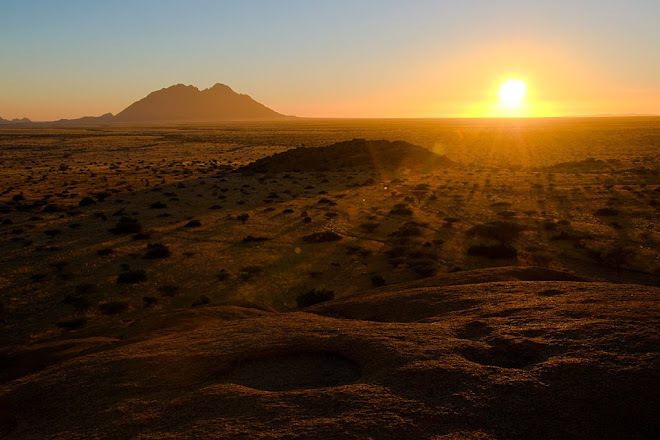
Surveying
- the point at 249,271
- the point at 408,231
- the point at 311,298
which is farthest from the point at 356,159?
the point at 311,298

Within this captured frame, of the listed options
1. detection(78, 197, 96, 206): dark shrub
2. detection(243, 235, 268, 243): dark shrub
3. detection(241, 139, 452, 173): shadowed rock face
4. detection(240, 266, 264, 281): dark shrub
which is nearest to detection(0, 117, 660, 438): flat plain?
detection(240, 266, 264, 281): dark shrub

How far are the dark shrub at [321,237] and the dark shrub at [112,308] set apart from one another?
9.37 metres

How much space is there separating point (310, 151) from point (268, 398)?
173 ft

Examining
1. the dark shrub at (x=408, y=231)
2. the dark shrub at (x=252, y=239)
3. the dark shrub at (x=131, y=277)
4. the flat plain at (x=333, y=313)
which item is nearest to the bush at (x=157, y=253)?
the flat plain at (x=333, y=313)

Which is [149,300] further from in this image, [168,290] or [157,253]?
[157,253]

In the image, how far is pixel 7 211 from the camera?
95.1 ft

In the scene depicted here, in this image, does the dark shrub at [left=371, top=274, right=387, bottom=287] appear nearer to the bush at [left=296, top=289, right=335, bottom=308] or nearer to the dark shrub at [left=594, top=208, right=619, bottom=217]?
the bush at [left=296, top=289, right=335, bottom=308]

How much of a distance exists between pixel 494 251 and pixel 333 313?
36.7 ft

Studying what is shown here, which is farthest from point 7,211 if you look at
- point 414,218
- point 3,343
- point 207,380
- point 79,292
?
point 207,380

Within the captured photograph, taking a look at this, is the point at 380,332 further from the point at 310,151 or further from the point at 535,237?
the point at 310,151

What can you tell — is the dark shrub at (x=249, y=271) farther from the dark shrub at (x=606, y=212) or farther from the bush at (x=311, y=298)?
the dark shrub at (x=606, y=212)

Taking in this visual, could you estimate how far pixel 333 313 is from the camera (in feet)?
31.1

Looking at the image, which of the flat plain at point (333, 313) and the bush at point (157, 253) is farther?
the bush at point (157, 253)

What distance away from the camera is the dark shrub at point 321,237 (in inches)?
843
